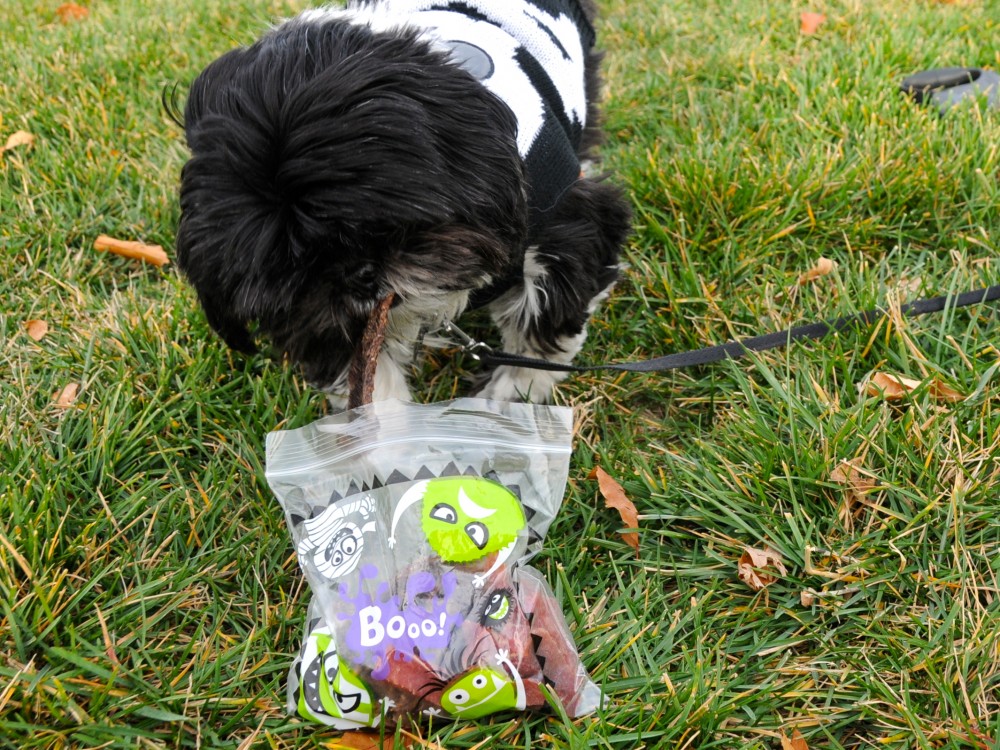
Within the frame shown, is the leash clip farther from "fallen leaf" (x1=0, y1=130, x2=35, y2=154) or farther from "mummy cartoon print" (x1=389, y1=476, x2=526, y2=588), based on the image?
"fallen leaf" (x1=0, y1=130, x2=35, y2=154)

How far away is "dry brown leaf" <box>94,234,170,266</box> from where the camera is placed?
2832mm

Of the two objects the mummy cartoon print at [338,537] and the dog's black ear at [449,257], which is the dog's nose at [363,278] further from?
the mummy cartoon print at [338,537]

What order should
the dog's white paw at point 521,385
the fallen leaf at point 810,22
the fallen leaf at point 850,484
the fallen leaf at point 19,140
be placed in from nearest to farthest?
the fallen leaf at point 850,484 → the dog's white paw at point 521,385 → the fallen leaf at point 19,140 → the fallen leaf at point 810,22

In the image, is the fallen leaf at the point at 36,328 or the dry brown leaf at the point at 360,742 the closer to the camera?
the dry brown leaf at the point at 360,742

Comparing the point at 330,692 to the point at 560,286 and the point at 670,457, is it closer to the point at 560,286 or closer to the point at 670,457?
the point at 670,457

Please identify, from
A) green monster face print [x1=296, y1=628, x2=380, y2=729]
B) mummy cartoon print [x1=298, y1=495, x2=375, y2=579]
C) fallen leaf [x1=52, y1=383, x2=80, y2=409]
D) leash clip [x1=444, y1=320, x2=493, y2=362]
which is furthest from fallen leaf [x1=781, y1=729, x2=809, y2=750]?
fallen leaf [x1=52, y1=383, x2=80, y2=409]

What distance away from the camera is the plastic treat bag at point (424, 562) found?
149cm

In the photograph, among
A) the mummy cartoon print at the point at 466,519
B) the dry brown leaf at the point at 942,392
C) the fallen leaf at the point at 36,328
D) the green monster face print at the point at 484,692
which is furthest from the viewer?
the fallen leaf at the point at 36,328

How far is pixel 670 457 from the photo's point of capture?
2.05 m

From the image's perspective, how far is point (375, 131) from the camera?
151 cm

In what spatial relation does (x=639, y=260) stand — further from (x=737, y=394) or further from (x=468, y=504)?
(x=468, y=504)

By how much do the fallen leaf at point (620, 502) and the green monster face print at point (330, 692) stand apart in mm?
725

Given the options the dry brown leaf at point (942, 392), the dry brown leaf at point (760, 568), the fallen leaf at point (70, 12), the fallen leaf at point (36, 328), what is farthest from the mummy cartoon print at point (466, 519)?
the fallen leaf at point (70, 12)

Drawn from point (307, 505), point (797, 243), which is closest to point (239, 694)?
point (307, 505)
